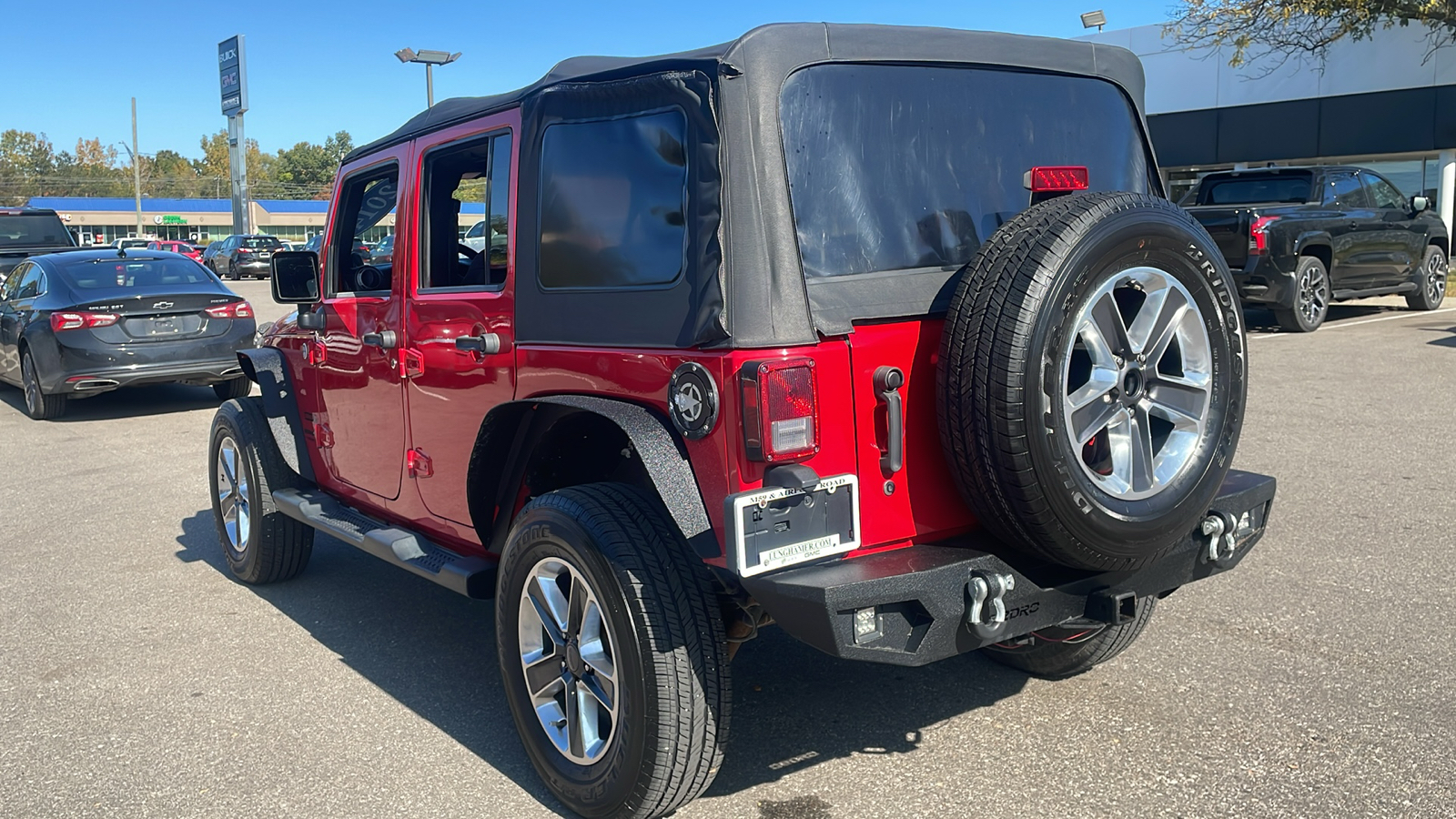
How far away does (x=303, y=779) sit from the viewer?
362 centimetres

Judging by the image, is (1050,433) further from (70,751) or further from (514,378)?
(70,751)

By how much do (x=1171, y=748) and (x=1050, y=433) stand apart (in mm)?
1350

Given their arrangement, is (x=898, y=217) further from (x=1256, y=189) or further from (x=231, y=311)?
(x=1256, y=189)

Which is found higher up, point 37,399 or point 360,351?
point 360,351

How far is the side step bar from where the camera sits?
12.6 feet

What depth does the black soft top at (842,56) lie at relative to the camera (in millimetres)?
3021

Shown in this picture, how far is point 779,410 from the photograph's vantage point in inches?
112

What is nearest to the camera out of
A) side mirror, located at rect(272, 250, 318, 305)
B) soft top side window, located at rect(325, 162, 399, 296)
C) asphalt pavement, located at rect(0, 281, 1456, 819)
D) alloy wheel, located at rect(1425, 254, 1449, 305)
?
asphalt pavement, located at rect(0, 281, 1456, 819)

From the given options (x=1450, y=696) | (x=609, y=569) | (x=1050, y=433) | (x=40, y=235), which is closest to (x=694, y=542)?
(x=609, y=569)

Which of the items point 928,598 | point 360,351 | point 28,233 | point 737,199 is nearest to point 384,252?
point 360,351

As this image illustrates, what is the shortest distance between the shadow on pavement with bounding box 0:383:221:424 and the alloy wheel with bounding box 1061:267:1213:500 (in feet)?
33.3

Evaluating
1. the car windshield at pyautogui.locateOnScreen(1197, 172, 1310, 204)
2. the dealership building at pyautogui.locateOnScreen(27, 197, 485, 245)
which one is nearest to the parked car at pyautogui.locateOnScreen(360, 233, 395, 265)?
the car windshield at pyautogui.locateOnScreen(1197, 172, 1310, 204)

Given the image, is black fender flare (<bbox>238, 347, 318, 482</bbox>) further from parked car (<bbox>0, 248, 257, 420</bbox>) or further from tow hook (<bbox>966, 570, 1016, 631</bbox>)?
parked car (<bbox>0, 248, 257, 420</bbox>)

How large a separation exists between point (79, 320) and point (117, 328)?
0.31 m
